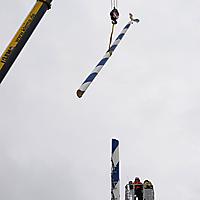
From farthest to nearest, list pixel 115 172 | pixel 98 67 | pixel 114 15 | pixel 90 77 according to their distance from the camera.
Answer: pixel 114 15 → pixel 98 67 → pixel 90 77 → pixel 115 172

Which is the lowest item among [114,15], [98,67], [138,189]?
[138,189]

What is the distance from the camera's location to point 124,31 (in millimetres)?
21172

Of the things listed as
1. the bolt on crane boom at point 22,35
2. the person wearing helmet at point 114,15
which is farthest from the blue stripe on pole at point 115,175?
the person wearing helmet at point 114,15

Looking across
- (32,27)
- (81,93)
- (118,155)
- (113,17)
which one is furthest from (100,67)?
(118,155)

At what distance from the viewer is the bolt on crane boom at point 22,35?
45.8 feet

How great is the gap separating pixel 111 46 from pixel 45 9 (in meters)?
4.52

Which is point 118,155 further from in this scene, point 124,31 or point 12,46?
point 124,31

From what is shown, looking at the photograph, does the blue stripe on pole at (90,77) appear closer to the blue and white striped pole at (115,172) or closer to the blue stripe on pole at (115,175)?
the blue and white striped pole at (115,172)

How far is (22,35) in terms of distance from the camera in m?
14.6

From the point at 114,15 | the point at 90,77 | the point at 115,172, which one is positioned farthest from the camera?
the point at 114,15

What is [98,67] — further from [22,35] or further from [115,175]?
[115,175]

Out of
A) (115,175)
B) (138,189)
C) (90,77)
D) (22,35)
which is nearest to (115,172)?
Result: (115,175)

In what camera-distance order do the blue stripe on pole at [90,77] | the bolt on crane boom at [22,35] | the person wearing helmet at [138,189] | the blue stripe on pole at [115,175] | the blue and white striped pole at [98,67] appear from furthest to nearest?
the blue stripe on pole at [90,77], the bolt on crane boom at [22,35], the blue and white striped pole at [98,67], the person wearing helmet at [138,189], the blue stripe on pole at [115,175]

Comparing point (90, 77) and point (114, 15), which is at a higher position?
point (114, 15)
